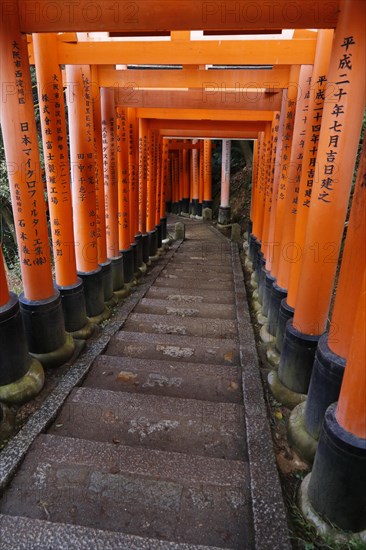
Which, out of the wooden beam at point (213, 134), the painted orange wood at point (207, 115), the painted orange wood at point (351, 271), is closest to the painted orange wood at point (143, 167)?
the painted orange wood at point (207, 115)

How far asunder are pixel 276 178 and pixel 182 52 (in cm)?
273

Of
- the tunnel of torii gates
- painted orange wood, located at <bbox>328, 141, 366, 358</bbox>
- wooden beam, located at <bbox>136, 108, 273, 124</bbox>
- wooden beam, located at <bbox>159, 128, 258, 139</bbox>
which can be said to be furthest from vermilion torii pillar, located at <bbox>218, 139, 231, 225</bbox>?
painted orange wood, located at <bbox>328, 141, 366, 358</bbox>

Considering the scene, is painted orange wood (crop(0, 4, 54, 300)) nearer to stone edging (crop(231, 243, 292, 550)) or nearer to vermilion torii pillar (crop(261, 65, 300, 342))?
stone edging (crop(231, 243, 292, 550))

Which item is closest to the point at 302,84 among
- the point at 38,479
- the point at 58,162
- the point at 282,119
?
the point at 282,119

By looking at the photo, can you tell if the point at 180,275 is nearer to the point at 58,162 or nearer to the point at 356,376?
the point at 58,162

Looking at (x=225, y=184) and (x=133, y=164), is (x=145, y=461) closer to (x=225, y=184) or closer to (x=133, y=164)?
(x=133, y=164)

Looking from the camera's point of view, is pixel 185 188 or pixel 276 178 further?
pixel 185 188

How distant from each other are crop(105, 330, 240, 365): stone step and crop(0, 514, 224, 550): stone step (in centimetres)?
239

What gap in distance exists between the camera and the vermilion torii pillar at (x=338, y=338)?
2494mm

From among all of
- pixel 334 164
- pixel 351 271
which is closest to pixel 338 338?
pixel 351 271

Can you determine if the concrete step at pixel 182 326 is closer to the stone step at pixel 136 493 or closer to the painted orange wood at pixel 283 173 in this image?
the painted orange wood at pixel 283 173

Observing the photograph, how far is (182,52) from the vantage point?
4.19 metres

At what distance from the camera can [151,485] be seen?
2613 millimetres

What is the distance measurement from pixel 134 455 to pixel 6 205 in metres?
12.9
